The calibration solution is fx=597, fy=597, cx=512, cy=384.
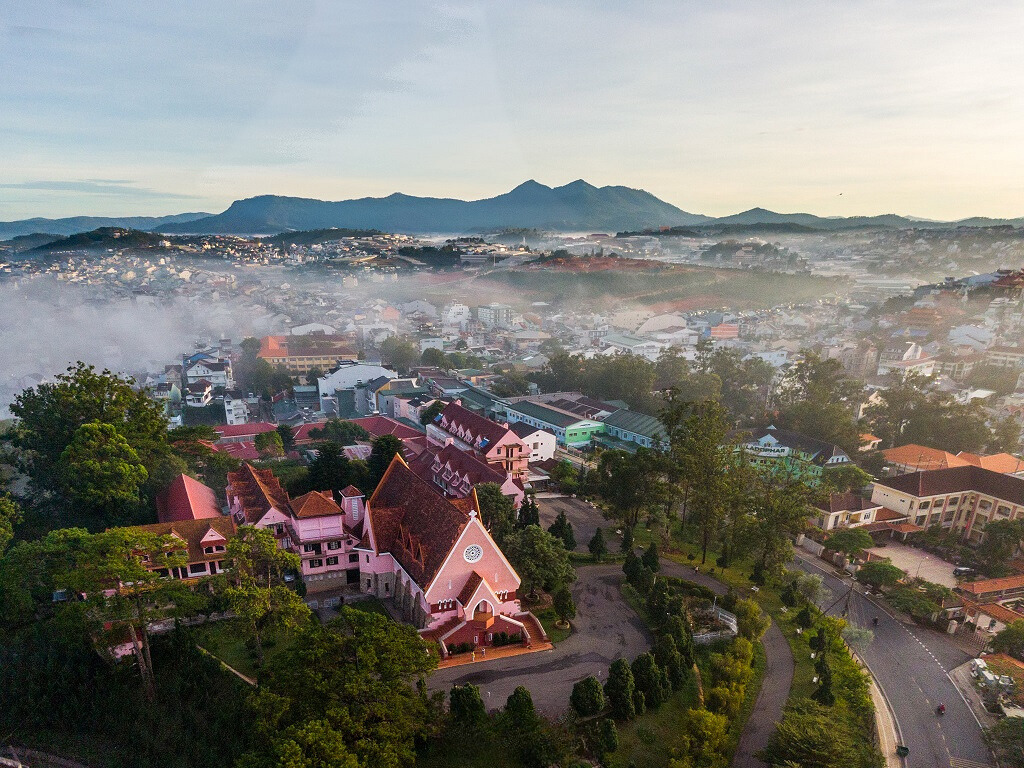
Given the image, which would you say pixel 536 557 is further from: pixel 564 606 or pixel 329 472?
pixel 329 472

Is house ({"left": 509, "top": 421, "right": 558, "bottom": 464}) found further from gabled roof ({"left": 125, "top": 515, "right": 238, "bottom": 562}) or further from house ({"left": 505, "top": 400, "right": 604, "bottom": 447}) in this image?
gabled roof ({"left": 125, "top": 515, "right": 238, "bottom": 562})

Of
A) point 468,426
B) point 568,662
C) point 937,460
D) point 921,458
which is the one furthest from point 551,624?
point 937,460

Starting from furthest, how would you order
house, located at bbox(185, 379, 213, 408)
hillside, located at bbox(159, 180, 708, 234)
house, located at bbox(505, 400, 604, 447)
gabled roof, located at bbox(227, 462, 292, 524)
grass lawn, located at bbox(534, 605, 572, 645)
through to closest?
hillside, located at bbox(159, 180, 708, 234)
house, located at bbox(185, 379, 213, 408)
house, located at bbox(505, 400, 604, 447)
gabled roof, located at bbox(227, 462, 292, 524)
grass lawn, located at bbox(534, 605, 572, 645)

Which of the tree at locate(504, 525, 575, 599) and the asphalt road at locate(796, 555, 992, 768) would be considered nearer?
the asphalt road at locate(796, 555, 992, 768)

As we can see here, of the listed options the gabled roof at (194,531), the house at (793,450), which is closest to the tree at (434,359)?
the house at (793,450)

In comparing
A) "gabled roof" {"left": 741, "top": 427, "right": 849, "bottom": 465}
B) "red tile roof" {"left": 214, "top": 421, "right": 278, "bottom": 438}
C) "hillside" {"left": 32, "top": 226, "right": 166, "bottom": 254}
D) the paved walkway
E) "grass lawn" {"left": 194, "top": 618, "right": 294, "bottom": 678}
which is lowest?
the paved walkway

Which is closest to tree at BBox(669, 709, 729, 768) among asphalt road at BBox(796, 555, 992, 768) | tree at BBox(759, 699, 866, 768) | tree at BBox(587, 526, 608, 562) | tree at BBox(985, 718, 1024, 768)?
tree at BBox(759, 699, 866, 768)

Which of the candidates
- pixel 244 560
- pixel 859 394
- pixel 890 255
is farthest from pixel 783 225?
pixel 244 560

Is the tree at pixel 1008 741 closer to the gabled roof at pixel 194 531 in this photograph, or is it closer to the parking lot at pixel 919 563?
the parking lot at pixel 919 563
